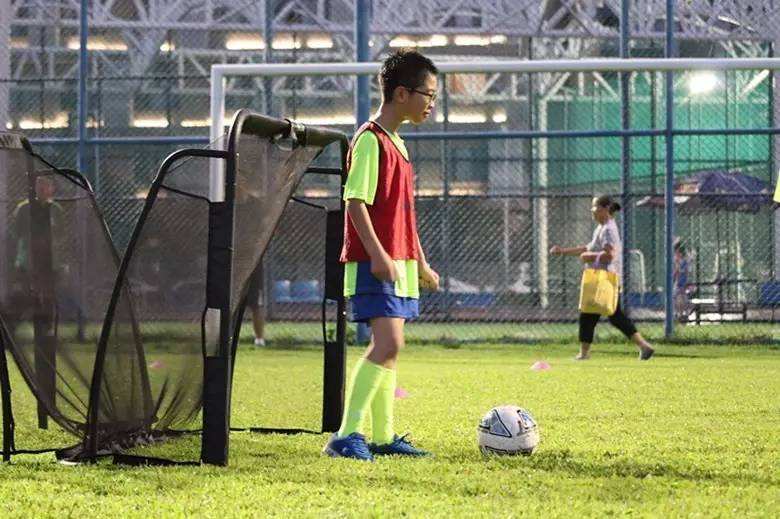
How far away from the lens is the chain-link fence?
18.2m

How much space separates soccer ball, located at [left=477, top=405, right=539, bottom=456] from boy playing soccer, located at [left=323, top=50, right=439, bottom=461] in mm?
276

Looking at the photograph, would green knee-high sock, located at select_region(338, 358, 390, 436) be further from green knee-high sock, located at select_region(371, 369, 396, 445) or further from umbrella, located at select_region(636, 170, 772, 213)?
umbrella, located at select_region(636, 170, 772, 213)

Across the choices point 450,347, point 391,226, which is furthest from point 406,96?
point 450,347

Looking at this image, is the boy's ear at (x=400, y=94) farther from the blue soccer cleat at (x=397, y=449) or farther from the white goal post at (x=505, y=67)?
the white goal post at (x=505, y=67)

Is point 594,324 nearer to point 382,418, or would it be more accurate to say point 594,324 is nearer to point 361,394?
point 382,418

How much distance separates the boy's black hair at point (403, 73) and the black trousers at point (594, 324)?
7175 millimetres

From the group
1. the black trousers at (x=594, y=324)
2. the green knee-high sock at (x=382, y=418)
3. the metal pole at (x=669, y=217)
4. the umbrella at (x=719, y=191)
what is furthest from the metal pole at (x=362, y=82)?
the green knee-high sock at (x=382, y=418)

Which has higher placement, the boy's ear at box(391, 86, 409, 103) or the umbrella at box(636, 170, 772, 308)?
the umbrella at box(636, 170, 772, 308)

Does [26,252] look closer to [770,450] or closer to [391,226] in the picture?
[391,226]

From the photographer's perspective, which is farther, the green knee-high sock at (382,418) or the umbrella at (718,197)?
the umbrella at (718,197)

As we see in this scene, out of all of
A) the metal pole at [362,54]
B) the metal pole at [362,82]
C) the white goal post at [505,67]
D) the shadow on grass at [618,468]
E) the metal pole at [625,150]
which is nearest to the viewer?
the shadow on grass at [618,468]

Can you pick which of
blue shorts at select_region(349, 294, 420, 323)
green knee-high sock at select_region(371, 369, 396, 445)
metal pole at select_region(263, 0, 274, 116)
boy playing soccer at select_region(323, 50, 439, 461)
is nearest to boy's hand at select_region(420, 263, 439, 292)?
boy playing soccer at select_region(323, 50, 439, 461)

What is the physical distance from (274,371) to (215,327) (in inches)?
187

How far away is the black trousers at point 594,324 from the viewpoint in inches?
505
